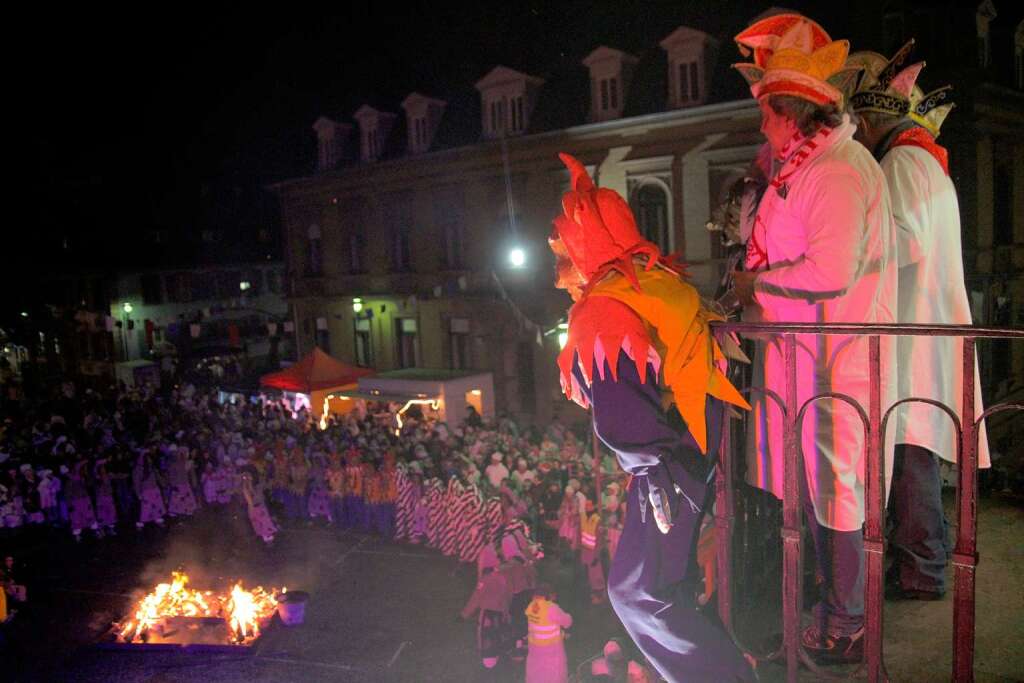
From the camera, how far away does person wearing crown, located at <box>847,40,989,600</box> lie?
3.61 metres

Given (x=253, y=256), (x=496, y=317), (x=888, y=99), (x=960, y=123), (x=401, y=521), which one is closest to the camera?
(x=888, y=99)

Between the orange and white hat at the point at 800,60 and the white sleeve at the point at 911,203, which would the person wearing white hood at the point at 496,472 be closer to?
the white sleeve at the point at 911,203

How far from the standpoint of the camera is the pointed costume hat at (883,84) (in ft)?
12.8

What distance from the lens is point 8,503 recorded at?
50.5 feet

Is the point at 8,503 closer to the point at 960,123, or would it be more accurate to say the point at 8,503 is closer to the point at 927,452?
the point at 927,452

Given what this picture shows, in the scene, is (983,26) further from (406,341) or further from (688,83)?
(406,341)

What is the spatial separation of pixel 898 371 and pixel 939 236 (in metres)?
0.69

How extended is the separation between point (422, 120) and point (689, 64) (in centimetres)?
949

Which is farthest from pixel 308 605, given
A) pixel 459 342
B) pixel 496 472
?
pixel 459 342

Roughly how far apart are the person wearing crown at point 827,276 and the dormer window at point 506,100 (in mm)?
20255

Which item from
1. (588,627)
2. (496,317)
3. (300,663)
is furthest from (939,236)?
(496,317)

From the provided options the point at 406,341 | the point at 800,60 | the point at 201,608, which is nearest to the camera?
the point at 800,60

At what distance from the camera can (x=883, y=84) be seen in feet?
13.1

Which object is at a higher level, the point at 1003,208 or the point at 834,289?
the point at 1003,208
